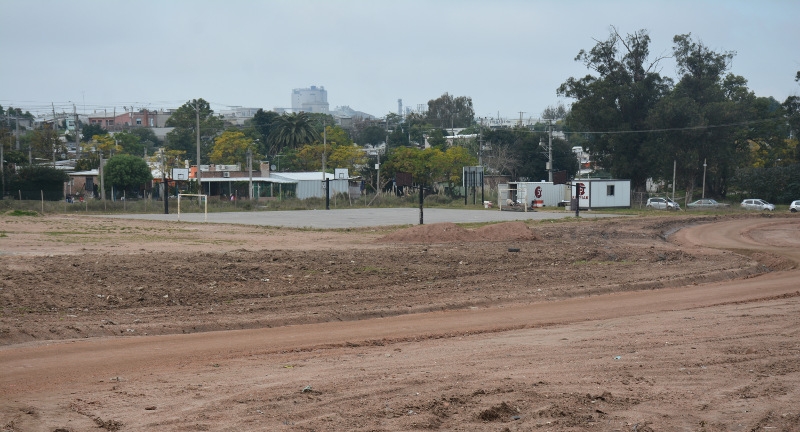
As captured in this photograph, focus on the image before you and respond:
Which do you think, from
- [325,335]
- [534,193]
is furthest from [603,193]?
[325,335]

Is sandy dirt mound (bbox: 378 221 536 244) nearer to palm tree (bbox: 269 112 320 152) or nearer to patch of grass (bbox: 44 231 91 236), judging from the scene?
patch of grass (bbox: 44 231 91 236)

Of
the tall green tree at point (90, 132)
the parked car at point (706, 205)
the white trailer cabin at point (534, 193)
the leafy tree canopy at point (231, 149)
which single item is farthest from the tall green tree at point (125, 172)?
the tall green tree at point (90, 132)

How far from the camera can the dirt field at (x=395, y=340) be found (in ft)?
27.3

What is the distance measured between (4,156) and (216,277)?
245 feet

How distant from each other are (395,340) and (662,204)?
62.5 m

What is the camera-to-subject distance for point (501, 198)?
220ft

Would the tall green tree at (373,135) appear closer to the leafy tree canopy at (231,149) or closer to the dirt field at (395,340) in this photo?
the leafy tree canopy at (231,149)

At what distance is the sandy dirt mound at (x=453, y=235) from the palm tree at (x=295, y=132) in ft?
320

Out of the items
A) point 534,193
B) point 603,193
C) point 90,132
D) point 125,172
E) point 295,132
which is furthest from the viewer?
point 90,132

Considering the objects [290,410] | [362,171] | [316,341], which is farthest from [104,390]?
[362,171]

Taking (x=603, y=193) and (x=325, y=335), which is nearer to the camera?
(x=325, y=335)

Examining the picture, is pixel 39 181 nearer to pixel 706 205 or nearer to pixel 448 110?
pixel 706 205

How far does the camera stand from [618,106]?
272 ft

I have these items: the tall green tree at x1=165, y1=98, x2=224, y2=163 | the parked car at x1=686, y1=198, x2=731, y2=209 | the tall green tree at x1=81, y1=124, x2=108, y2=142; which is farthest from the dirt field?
the tall green tree at x1=81, y1=124, x2=108, y2=142
